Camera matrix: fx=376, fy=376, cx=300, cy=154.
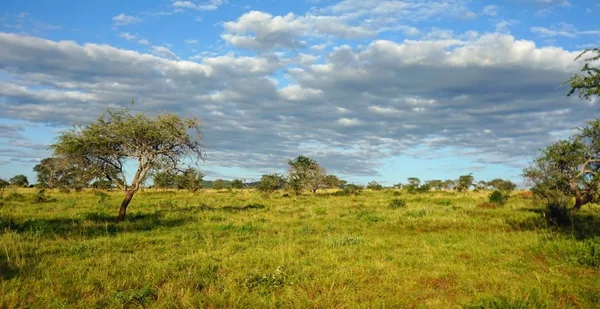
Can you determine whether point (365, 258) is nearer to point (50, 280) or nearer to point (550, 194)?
point (50, 280)

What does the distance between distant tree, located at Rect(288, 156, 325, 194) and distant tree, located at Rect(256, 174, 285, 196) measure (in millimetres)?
3056

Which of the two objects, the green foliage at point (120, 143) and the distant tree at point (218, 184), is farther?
the distant tree at point (218, 184)

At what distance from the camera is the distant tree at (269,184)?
47469mm

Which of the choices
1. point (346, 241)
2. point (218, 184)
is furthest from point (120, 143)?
point (218, 184)

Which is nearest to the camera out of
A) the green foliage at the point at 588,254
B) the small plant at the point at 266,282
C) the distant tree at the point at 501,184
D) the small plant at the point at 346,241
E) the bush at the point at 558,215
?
the small plant at the point at 266,282

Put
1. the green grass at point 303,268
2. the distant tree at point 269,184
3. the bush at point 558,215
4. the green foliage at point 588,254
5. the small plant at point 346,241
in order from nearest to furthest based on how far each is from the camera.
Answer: the green grass at point 303,268 → the green foliage at point 588,254 → the small plant at point 346,241 → the bush at point 558,215 → the distant tree at point 269,184

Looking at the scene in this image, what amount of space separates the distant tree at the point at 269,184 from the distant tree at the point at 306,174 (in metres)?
3.06

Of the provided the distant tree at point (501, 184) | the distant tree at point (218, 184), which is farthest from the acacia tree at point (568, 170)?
the distant tree at point (218, 184)

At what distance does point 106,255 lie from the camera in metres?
9.95

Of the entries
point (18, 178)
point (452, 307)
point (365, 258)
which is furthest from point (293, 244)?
point (18, 178)

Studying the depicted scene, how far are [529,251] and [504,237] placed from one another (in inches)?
82.0

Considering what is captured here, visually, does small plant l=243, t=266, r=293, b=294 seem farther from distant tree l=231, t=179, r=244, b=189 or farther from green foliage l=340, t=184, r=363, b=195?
distant tree l=231, t=179, r=244, b=189

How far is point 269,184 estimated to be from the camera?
156ft

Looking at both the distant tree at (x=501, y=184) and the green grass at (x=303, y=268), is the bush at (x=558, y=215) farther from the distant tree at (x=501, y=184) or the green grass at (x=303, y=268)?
the distant tree at (x=501, y=184)
